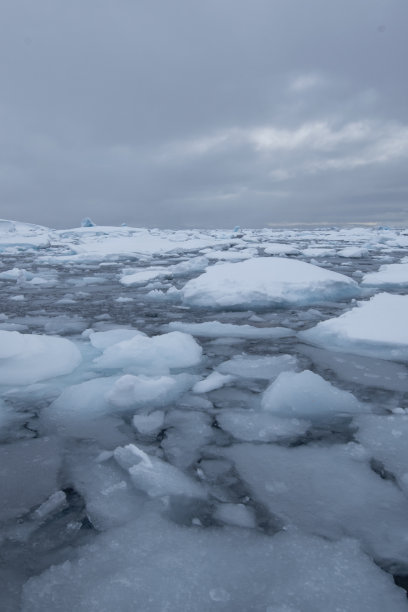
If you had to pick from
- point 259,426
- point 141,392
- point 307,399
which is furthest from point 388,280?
point 141,392

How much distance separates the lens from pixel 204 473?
175 cm

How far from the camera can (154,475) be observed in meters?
1.67

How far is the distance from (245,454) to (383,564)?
28.5 inches

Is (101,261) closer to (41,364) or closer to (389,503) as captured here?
(41,364)

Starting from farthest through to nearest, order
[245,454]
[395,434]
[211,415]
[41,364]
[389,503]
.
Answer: [41,364]
[211,415]
[395,434]
[245,454]
[389,503]

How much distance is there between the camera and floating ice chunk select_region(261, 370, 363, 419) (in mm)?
2266

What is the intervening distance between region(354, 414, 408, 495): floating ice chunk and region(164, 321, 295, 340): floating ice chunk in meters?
1.86

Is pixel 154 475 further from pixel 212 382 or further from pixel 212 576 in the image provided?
pixel 212 382

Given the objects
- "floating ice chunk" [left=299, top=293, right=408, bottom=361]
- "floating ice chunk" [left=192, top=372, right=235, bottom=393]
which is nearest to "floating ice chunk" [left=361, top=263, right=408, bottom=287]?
"floating ice chunk" [left=299, top=293, right=408, bottom=361]

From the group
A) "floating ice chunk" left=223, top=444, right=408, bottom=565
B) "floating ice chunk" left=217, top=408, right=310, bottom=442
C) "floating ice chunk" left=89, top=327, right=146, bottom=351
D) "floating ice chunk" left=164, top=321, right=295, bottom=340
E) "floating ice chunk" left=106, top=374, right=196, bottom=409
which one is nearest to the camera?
"floating ice chunk" left=223, top=444, right=408, bottom=565

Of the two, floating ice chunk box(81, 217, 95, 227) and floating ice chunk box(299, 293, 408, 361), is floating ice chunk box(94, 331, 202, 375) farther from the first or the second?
floating ice chunk box(81, 217, 95, 227)

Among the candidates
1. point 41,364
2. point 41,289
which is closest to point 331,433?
point 41,364

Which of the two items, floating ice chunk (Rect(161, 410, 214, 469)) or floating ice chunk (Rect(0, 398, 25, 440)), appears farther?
floating ice chunk (Rect(0, 398, 25, 440))

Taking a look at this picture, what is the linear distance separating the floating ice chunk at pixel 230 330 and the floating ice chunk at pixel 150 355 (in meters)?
0.76
